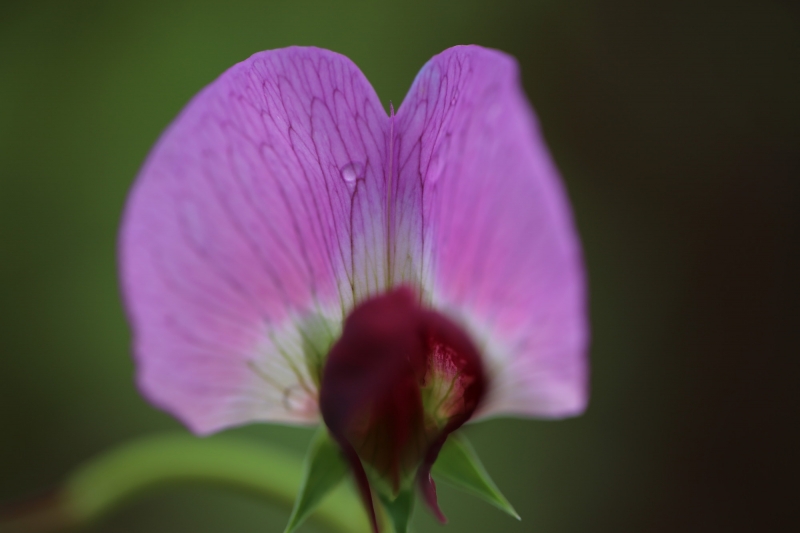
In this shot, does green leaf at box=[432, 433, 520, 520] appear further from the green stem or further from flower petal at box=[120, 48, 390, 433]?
the green stem

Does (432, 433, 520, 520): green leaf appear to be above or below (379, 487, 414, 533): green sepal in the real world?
above

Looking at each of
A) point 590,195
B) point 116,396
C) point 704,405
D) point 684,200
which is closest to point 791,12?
point 684,200

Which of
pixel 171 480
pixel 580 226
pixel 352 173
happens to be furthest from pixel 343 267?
pixel 580 226

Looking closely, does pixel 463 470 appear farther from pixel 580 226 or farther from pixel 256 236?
pixel 580 226

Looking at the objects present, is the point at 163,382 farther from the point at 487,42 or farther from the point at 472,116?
the point at 487,42

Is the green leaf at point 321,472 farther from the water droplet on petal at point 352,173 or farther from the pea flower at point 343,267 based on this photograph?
the water droplet on petal at point 352,173

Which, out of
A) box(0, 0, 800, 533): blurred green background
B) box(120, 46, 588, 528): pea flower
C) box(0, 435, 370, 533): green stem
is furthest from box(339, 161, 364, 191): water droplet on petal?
box(0, 0, 800, 533): blurred green background
